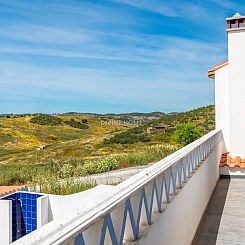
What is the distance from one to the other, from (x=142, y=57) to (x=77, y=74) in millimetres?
11761

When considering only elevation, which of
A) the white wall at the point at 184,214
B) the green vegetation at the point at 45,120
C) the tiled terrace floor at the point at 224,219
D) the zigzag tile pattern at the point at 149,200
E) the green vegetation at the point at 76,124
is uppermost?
the green vegetation at the point at 45,120

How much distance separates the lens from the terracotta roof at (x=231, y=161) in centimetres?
752

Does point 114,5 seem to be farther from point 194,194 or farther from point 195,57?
point 194,194

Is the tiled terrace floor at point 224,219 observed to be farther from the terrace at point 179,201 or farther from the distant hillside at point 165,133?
the distant hillside at point 165,133

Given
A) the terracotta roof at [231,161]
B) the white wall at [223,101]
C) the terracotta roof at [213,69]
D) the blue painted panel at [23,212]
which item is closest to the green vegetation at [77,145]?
the blue painted panel at [23,212]

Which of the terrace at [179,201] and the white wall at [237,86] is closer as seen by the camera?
the terrace at [179,201]

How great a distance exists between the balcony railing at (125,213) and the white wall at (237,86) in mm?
4173

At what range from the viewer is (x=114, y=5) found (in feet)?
57.1

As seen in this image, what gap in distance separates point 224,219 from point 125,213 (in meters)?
3.18

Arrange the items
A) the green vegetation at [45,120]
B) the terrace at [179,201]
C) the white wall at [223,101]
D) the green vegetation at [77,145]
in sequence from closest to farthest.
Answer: the terrace at [179,201]
the white wall at [223,101]
the green vegetation at [77,145]
the green vegetation at [45,120]

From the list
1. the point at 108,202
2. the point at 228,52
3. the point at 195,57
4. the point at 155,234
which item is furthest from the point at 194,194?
the point at 195,57

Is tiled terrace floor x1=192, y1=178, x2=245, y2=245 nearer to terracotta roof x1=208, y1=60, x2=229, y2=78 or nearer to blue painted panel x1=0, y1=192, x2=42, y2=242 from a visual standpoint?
terracotta roof x1=208, y1=60, x2=229, y2=78

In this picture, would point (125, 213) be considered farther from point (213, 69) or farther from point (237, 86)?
point (213, 69)

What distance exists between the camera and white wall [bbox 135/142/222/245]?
262 cm
